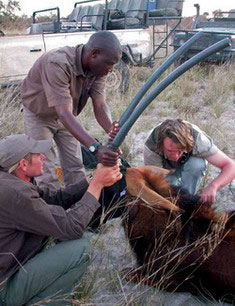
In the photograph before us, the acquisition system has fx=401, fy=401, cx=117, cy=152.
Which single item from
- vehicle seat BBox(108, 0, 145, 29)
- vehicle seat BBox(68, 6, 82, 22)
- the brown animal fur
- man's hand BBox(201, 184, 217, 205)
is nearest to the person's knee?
the brown animal fur

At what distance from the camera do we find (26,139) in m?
2.41

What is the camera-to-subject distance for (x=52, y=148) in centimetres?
394

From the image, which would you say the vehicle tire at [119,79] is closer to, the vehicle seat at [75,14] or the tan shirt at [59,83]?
the vehicle seat at [75,14]

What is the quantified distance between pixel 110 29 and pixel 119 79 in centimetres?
192

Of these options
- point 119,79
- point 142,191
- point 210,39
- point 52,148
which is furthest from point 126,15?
point 142,191

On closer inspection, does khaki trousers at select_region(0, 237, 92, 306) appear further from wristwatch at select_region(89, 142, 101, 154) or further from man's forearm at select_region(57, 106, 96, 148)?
man's forearm at select_region(57, 106, 96, 148)

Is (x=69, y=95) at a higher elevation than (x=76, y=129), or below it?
higher

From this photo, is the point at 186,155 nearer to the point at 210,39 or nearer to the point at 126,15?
the point at 210,39

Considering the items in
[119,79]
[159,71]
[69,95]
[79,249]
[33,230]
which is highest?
[159,71]

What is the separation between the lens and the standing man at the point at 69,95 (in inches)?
118

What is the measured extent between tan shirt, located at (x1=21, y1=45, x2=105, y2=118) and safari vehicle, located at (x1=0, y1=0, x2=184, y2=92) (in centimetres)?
340

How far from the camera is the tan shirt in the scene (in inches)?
123

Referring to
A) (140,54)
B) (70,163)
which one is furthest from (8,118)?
(140,54)

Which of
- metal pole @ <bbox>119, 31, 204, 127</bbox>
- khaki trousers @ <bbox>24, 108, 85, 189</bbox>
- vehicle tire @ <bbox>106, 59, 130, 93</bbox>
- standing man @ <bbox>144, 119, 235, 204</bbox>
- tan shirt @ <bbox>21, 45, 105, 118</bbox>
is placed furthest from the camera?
vehicle tire @ <bbox>106, 59, 130, 93</bbox>
